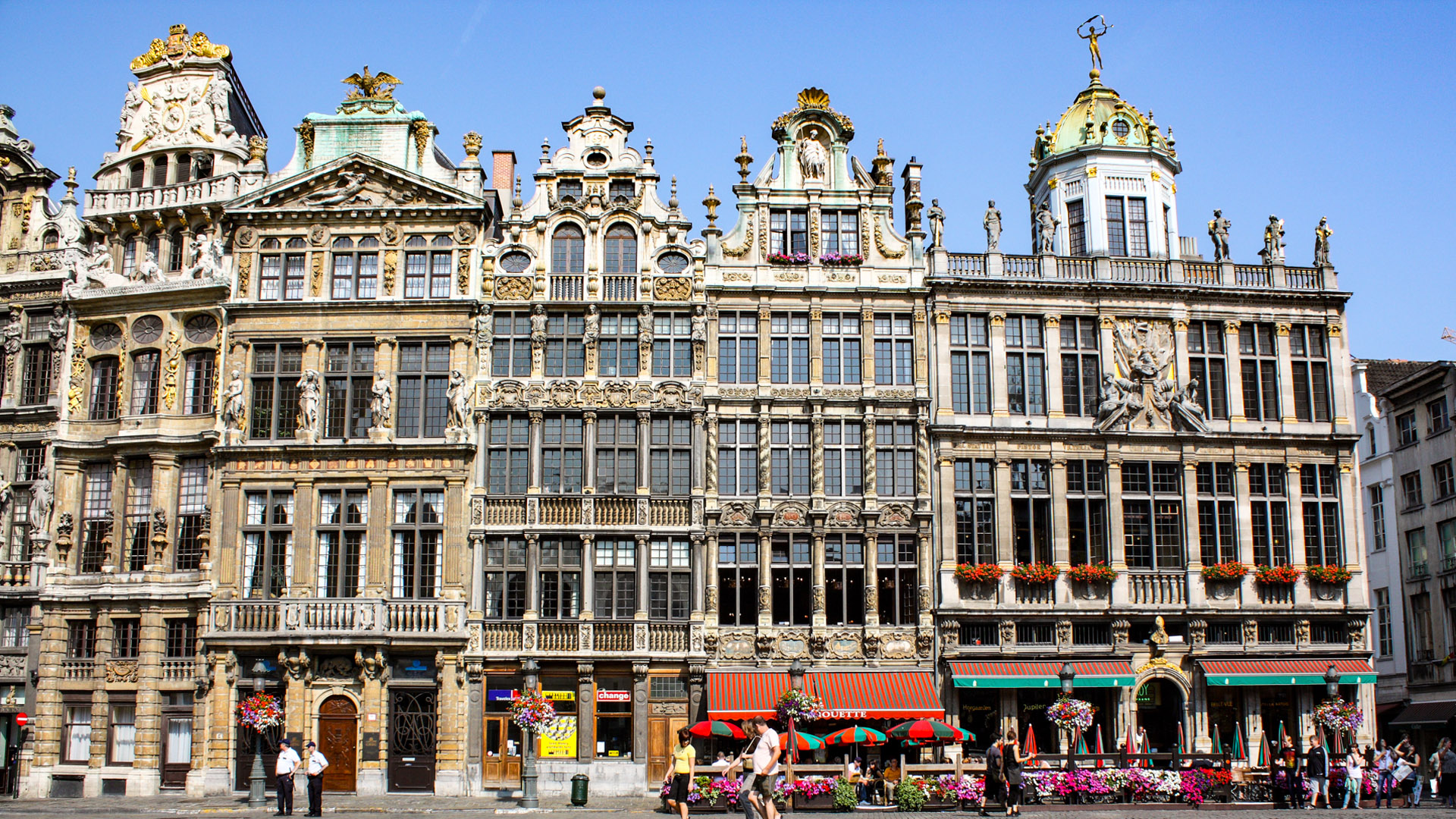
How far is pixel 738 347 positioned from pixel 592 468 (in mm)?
5494

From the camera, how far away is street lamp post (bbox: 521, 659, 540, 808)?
104 ft

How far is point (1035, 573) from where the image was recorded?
3650 cm

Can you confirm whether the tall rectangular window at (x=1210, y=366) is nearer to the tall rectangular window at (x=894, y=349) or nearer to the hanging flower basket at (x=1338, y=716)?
the tall rectangular window at (x=894, y=349)

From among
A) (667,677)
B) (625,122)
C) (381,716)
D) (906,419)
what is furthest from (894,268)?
(381,716)

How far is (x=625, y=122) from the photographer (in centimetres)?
3922

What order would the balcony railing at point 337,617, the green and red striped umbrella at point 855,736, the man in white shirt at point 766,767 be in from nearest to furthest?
the man in white shirt at point 766,767
the green and red striped umbrella at point 855,736
the balcony railing at point 337,617

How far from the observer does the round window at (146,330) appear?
38.7m

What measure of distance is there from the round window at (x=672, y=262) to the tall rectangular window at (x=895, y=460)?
7.33m

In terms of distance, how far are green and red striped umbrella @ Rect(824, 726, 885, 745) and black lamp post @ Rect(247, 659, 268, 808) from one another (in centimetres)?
1397

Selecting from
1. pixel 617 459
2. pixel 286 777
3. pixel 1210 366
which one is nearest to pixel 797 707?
pixel 617 459

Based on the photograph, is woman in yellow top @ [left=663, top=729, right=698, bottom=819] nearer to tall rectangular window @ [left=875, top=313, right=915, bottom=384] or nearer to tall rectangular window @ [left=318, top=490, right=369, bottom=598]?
tall rectangular window @ [left=318, top=490, right=369, bottom=598]

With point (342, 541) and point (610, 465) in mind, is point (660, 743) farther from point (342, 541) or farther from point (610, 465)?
point (342, 541)

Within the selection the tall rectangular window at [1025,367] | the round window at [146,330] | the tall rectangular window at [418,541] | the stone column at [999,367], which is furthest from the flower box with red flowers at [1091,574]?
the round window at [146,330]

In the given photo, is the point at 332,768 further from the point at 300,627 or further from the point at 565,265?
the point at 565,265
